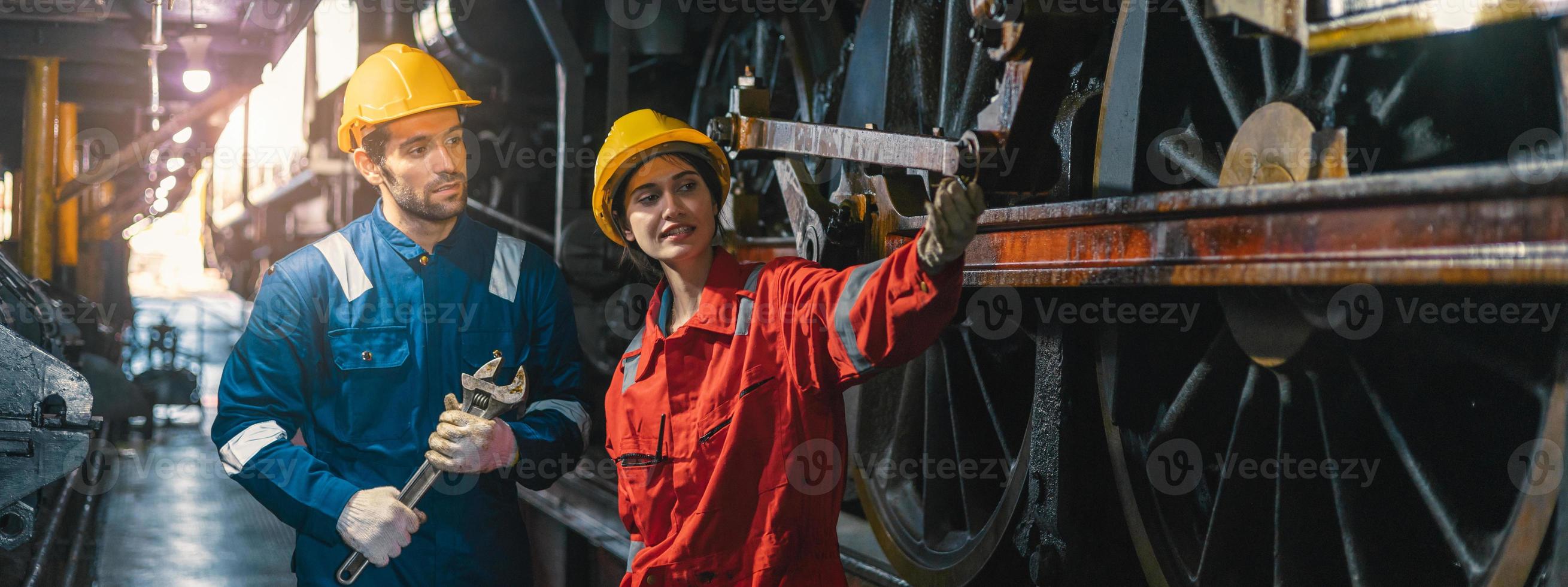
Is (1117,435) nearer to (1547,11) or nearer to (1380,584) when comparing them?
(1380,584)

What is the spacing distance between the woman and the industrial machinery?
16.6 inches

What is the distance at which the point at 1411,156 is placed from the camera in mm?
1960

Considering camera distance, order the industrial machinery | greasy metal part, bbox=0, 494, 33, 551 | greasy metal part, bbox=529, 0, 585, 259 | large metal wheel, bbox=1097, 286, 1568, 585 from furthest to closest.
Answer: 1. greasy metal part, bbox=529, 0, 585, 259
2. greasy metal part, bbox=0, 494, 33, 551
3. large metal wheel, bbox=1097, 286, 1568, 585
4. the industrial machinery

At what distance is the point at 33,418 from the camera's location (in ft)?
10.7

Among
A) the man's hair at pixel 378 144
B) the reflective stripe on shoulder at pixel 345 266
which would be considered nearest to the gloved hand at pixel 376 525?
the reflective stripe on shoulder at pixel 345 266

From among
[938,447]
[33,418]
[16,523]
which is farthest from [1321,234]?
[16,523]

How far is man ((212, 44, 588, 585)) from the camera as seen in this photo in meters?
2.18

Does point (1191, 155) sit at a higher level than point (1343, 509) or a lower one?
higher

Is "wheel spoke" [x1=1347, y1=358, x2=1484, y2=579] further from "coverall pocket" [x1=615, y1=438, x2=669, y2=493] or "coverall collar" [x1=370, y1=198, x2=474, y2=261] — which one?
"coverall collar" [x1=370, y1=198, x2=474, y2=261]

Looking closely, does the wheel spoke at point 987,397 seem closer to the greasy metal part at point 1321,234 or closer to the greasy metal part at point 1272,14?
the greasy metal part at point 1321,234

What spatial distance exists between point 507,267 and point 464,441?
416 mm

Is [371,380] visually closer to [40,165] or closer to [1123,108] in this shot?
[1123,108]

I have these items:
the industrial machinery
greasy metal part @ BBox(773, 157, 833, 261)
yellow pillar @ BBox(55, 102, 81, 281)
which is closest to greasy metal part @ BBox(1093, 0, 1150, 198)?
the industrial machinery

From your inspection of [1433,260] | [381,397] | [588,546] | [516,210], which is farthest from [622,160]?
[516,210]
